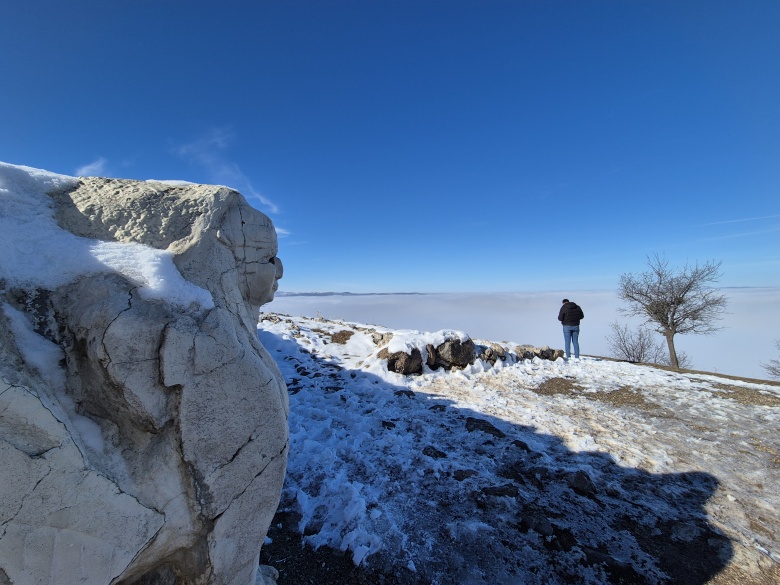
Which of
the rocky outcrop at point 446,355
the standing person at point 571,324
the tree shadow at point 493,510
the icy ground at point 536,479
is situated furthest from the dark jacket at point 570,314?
the tree shadow at point 493,510

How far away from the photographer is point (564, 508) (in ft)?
13.7

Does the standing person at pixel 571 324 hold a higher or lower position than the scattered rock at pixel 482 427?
higher

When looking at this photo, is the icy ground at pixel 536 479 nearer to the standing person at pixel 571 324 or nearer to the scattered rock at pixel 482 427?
the scattered rock at pixel 482 427

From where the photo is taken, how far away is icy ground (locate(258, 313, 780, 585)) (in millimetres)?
3434

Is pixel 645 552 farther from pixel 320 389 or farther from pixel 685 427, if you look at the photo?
pixel 320 389

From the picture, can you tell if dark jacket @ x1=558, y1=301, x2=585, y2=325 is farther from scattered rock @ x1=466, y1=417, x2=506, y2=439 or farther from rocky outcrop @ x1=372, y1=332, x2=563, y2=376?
scattered rock @ x1=466, y1=417, x2=506, y2=439

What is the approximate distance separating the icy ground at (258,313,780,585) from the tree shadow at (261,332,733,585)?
0.06 ft

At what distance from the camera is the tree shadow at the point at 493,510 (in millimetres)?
3322

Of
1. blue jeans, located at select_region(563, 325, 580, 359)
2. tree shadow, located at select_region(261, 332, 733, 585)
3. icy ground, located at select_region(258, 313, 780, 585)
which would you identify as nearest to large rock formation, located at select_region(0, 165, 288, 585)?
tree shadow, located at select_region(261, 332, 733, 585)

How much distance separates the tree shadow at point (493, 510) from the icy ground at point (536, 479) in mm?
17

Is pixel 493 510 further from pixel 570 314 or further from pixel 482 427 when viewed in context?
pixel 570 314

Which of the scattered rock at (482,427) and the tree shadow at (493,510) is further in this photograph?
the scattered rock at (482,427)

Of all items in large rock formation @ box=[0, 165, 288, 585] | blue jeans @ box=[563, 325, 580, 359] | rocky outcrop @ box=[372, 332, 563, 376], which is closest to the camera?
large rock formation @ box=[0, 165, 288, 585]

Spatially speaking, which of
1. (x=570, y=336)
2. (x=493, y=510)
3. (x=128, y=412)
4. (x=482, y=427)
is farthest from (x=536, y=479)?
(x=570, y=336)
